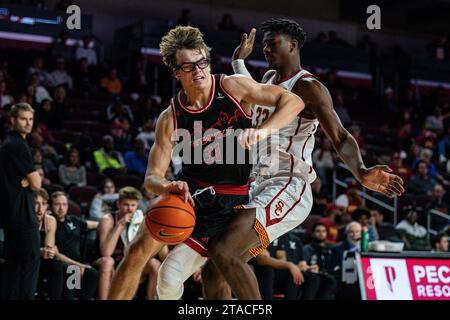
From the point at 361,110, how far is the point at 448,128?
1951 mm

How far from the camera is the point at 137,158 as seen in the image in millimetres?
11180

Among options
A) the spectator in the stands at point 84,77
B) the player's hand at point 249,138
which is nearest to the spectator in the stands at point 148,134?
the spectator in the stands at point 84,77

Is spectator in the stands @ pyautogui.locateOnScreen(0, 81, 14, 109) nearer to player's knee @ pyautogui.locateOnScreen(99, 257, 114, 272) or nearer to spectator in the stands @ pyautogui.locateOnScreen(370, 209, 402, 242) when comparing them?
player's knee @ pyautogui.locateOnScreen(99, 257, 114, 272)

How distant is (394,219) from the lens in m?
11.9

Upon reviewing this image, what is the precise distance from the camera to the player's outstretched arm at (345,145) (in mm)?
4246

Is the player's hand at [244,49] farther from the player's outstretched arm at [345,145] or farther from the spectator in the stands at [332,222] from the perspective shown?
the spectator in the stands at [332,222]

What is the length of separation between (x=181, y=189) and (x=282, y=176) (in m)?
0.79

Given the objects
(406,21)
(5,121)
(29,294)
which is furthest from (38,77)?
(406,21)

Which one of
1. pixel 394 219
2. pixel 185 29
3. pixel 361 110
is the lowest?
pixel 394 219

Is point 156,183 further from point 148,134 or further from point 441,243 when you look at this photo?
point 148,134

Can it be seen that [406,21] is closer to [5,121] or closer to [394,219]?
[394,219]

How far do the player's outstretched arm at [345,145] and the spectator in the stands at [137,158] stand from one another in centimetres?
664

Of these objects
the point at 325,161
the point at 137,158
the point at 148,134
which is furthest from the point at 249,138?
the point at 325,161

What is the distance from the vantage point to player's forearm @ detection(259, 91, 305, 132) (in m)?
4.13
